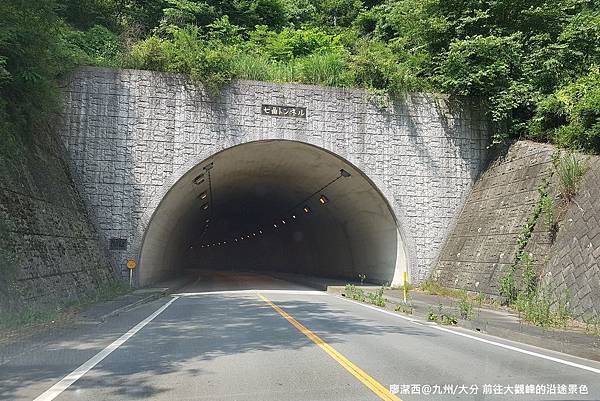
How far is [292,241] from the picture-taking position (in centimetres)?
4094

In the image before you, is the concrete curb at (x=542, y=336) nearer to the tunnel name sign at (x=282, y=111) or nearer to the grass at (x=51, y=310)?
the grass at (x=51, y=310)

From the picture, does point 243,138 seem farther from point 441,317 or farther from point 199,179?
point 441,317

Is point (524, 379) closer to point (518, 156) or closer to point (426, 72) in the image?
point (518, 156)

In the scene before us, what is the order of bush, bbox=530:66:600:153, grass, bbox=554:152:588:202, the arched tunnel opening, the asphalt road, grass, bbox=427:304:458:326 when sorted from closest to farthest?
the asphalt road, grass, bbox=427:304:458:326, grass, bbox=554:152:588:202, bush, bbox=530:66:600:153, the arched tunnel opening

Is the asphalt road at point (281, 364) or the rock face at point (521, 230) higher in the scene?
the rock face at point (521, 230)

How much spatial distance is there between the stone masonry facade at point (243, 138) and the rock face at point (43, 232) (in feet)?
3.45

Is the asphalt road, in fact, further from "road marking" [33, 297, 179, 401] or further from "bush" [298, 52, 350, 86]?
"bush" [298, 52, 350, 86]

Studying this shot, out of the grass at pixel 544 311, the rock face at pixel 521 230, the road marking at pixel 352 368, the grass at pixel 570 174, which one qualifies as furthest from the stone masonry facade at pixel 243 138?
the road marking at pixel 352 368

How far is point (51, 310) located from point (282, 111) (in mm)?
11162

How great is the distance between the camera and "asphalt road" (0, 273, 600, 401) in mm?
5707

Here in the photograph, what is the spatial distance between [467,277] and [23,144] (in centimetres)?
1403

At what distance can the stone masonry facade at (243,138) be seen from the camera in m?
18.7

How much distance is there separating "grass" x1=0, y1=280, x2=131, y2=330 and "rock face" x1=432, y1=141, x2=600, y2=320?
35.8 feet

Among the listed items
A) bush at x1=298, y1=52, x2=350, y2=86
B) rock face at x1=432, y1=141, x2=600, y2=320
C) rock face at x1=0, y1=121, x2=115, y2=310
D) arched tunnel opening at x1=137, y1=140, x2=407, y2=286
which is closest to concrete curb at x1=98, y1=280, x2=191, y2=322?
arched tunnel opening at x1=137, y1=140, x2=407, y2=286
